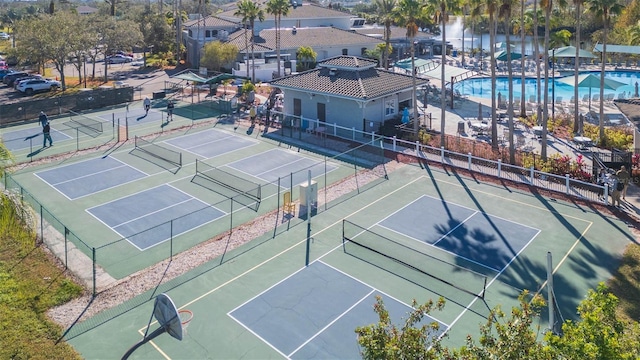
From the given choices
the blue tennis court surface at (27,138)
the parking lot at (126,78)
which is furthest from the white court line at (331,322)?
the parking lot at (126,78)

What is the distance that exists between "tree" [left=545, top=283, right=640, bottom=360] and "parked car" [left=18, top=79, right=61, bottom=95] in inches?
2222

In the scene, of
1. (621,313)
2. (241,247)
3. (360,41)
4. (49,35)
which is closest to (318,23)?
(360,41)

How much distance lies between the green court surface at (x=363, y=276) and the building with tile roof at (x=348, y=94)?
10488 millimetres

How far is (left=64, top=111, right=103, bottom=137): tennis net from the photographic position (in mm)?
36844

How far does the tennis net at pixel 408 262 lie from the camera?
17531mm

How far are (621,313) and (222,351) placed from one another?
12.3 m

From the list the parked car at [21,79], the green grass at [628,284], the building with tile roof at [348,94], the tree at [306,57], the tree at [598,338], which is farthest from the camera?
the tree at [306,57]

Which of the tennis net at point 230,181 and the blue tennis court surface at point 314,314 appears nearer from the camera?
the blue tennis court surface at point 314,314

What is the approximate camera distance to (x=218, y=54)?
5797cm

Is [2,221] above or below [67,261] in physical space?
above

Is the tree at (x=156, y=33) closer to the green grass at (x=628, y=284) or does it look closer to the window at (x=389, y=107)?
the window at (x=389, y=107)

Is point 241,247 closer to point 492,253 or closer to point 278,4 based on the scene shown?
point 492,253

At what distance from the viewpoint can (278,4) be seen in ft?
162

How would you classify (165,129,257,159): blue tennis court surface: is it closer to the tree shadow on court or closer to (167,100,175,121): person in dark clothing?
the tree shadow on court
